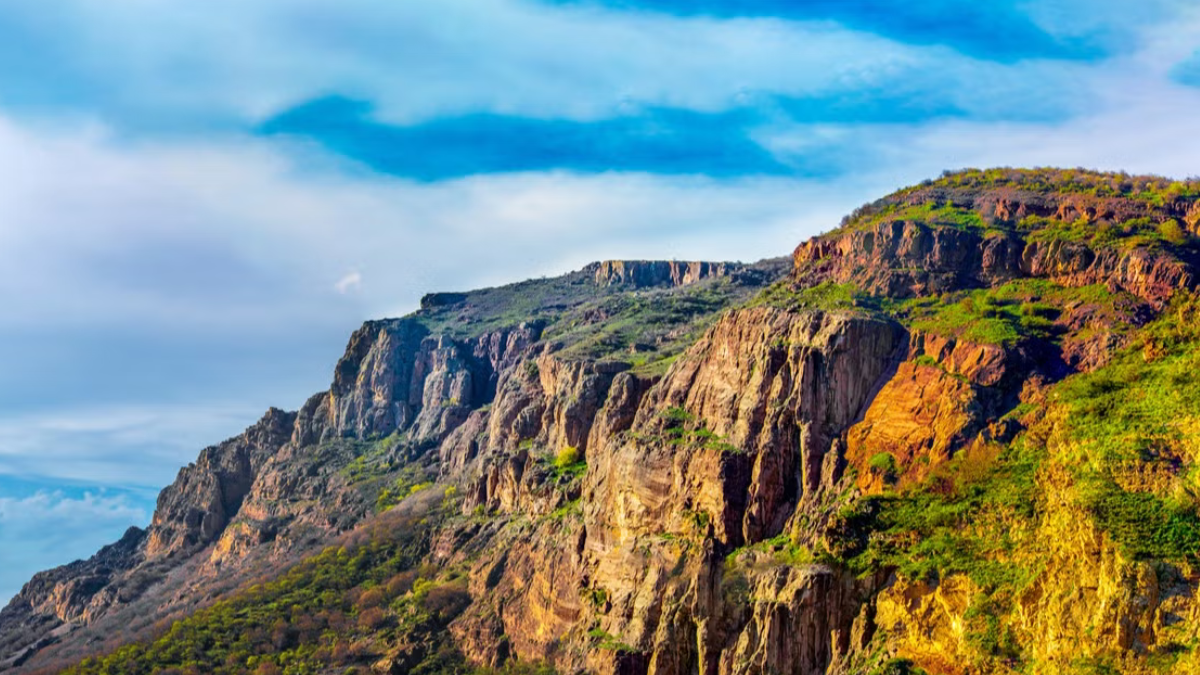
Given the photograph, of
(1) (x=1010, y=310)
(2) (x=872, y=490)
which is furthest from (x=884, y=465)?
(1) (x=1010, y=310)

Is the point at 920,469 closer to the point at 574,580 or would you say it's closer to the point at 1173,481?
the point at 1173,481

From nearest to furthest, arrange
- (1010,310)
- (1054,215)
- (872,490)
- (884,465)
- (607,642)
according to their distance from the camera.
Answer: (872,490) < (884,465) < (607,642) < (1010,310) < (1054,215)

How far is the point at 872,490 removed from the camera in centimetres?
9725

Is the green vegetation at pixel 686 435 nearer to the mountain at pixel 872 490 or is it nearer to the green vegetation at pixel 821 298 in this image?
the mountain at pixel 872 490

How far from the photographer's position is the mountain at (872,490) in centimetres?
7994

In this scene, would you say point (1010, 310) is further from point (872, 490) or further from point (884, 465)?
point (872, 490)

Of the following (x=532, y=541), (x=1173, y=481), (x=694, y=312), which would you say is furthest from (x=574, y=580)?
(x=694, y=312)

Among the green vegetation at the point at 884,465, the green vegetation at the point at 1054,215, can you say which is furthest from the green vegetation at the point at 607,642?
the green vegetation at the point at 1054,215

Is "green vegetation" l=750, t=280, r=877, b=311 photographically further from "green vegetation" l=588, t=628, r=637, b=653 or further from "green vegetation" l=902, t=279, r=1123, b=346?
"green vegetation" l=588, t=628, r=637, b=653

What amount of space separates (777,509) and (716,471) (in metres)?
6.83

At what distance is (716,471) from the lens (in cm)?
10825

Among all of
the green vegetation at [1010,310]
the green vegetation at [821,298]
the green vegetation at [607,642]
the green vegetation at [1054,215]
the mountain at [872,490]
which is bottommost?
the green vegetation at [607,642]

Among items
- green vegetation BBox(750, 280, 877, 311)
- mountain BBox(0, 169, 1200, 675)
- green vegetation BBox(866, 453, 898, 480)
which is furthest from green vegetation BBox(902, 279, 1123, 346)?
green vegetation BBox(866, 453, 898, 480)

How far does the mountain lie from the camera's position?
79938 mm
